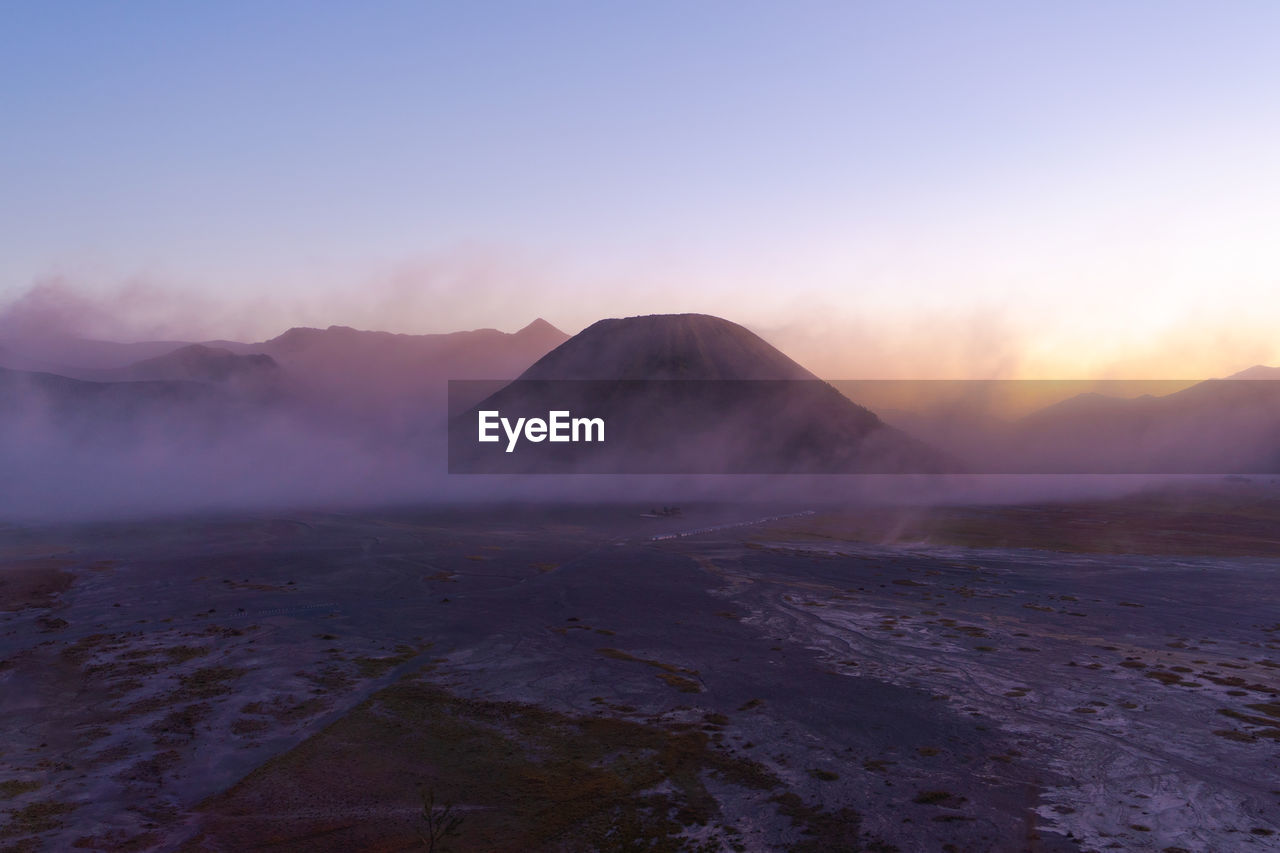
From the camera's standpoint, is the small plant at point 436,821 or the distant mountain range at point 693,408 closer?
the small plant at point 436,821

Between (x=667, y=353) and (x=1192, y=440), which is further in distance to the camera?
(x=1192, y=440)

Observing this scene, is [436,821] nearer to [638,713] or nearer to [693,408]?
[638,713]

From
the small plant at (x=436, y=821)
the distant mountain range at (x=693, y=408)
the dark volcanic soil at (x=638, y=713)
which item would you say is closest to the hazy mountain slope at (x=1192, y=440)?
the distant mountain range at (x=693, y=408)

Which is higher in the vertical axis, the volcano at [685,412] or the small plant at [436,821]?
the volcano at [685,412]

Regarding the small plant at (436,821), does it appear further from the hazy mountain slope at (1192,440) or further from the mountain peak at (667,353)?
the hazy mountain slope at (1192,440)

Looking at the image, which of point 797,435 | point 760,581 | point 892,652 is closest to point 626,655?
point 892,652

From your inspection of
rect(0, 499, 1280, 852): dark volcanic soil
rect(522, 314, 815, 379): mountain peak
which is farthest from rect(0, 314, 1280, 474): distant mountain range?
rect(0, 499, 1280, 852): dark volcanic soil

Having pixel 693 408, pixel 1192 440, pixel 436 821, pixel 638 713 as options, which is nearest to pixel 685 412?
pixel 693 408

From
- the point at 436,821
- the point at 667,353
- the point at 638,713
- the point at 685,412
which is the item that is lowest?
the point at 638,713
